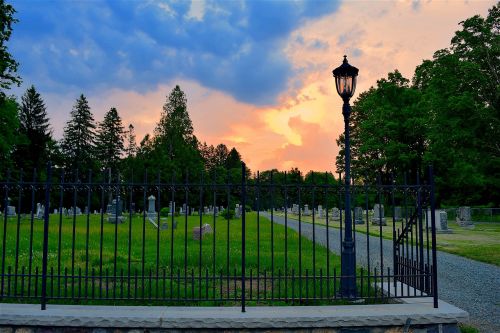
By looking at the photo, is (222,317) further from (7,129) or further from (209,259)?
(7,129)

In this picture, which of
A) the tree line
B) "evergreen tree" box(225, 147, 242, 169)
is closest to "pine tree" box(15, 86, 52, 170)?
the tree line

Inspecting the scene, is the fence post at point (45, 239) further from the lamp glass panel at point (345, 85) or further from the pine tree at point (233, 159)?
the pine tree at point (233, 159)

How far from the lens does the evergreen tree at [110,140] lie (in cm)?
7356

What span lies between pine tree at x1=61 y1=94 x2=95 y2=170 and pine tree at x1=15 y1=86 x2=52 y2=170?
15.8ft

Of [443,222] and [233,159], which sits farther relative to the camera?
[233,159]

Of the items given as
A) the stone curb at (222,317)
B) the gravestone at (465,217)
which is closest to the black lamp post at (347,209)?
the stone curb at (222,317)

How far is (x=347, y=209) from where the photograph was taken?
7168 millimetres

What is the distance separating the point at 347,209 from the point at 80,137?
70393 millimetres

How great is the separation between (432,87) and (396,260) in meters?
33.7

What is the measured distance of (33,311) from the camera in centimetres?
606

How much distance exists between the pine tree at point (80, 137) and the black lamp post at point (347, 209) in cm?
6752

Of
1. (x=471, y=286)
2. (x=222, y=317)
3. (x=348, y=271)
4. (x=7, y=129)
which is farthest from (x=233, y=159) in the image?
(x=222, y=317)

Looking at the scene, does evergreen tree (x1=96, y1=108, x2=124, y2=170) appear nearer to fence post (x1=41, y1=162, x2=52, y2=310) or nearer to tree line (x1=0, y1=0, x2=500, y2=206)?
tree line (x1=0, y1=0, x2=500, y2=206)

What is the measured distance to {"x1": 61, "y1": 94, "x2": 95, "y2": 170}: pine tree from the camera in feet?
229
